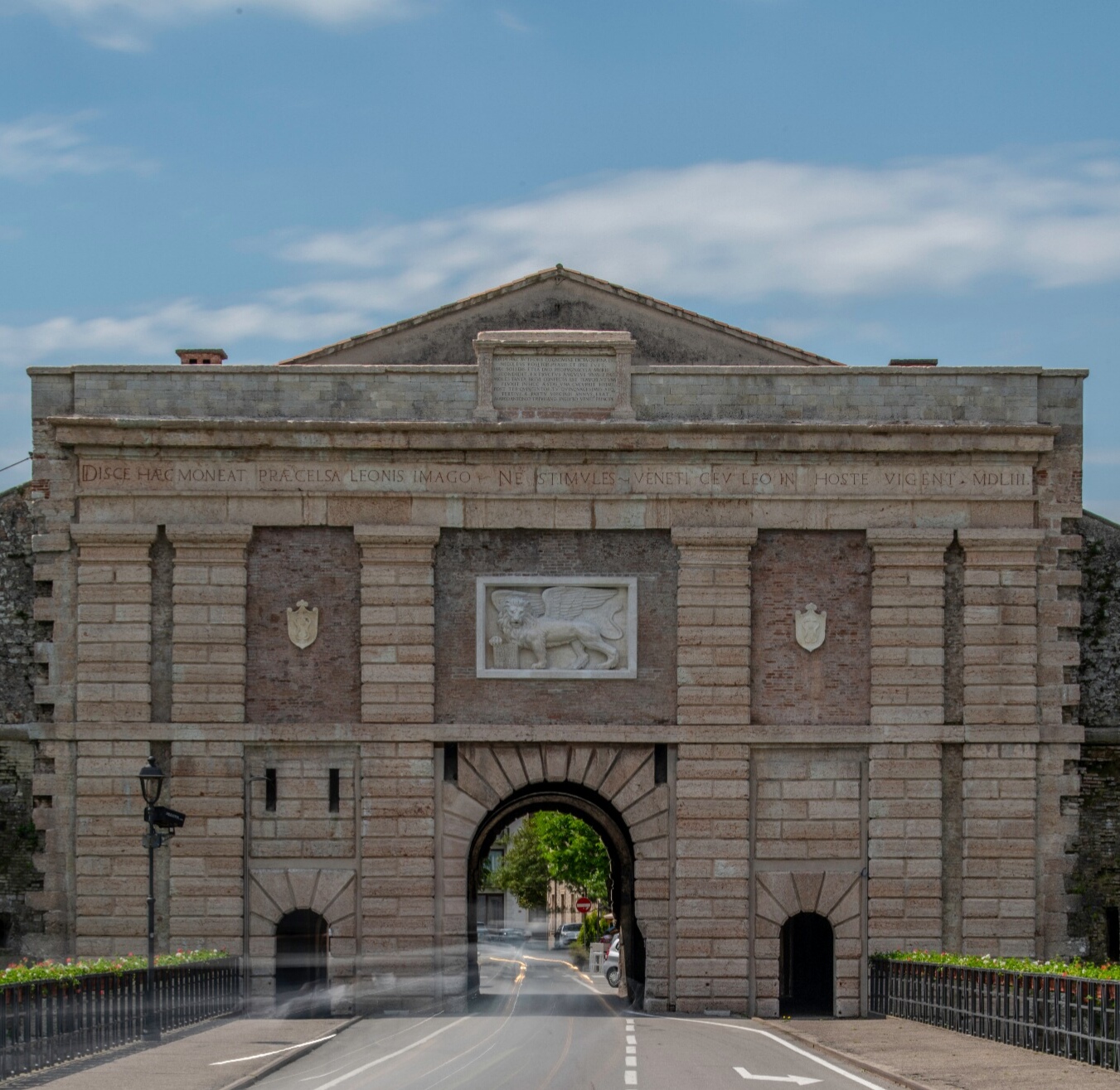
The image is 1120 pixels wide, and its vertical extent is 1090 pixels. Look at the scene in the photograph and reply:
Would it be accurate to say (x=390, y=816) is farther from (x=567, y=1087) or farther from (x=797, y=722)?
(x=567, y=1087)

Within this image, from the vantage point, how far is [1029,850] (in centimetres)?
3188

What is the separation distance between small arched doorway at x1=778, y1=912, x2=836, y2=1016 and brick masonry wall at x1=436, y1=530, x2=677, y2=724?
4.99 m

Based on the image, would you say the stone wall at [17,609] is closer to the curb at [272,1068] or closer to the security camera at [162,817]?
the security camera at [162,817]

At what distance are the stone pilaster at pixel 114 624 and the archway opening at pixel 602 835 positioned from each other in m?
6.19

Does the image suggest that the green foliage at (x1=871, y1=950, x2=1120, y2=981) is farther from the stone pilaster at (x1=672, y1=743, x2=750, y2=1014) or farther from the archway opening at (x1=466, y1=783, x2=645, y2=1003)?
the archway opening at (x1=466, y1=783, x2=645, y2=1003)

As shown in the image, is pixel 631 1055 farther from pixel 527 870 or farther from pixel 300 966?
pixel 527 870

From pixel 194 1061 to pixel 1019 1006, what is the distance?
9816 mm

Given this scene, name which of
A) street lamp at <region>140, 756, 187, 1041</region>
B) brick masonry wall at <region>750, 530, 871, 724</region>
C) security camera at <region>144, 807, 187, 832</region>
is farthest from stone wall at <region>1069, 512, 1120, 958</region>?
street lamp at <region>140, 756, 187, 1041</region>

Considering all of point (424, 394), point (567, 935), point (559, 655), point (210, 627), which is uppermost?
point (424, 394)

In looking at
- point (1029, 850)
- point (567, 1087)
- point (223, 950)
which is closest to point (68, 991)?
point (567, 1087)

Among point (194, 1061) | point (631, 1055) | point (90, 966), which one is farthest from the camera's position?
point (90, 966)

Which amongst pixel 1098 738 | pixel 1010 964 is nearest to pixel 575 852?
pixel 1098 738

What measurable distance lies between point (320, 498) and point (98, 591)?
3.95m

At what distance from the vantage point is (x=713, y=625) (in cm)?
3200
